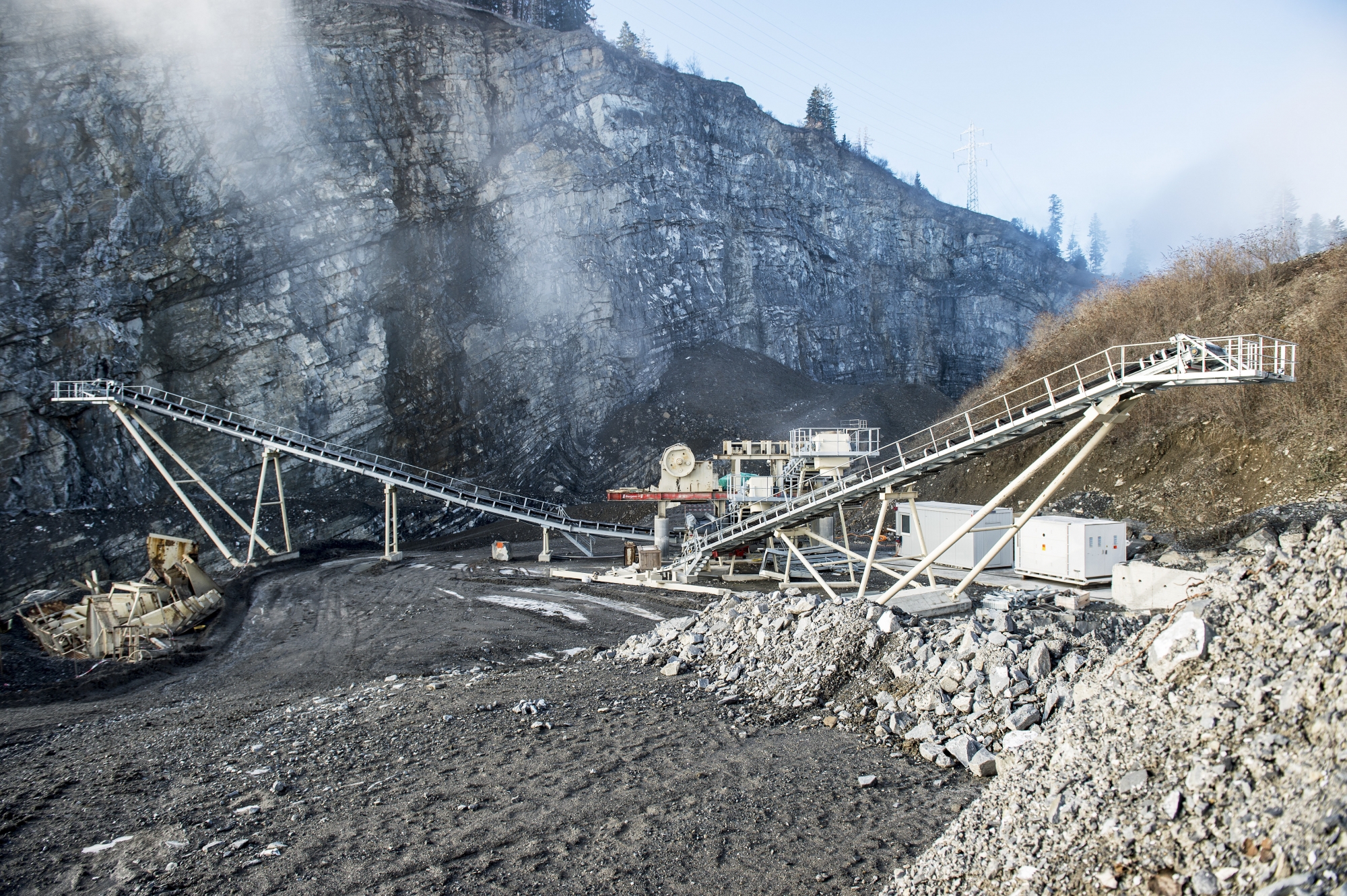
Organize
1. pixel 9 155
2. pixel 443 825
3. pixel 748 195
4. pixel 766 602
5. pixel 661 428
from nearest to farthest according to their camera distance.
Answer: pixel 443 825
pixel 766 602
pixel 9 155
pixel 661 428
pixel 748 195

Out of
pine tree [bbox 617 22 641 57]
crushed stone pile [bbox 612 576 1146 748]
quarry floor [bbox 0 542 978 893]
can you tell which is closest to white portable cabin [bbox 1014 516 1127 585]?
crushed stone pile [bbox 612 576 1146 748]

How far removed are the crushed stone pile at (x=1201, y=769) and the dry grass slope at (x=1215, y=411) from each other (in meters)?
20.3

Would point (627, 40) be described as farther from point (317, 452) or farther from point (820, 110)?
point (317, 452)

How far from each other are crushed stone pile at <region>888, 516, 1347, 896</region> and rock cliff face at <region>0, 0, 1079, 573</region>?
35.7m

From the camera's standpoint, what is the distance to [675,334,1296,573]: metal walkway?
1191 cm

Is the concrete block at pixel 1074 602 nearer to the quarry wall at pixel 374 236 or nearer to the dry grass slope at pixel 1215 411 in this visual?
the dry grass slope at pixel 1215 411

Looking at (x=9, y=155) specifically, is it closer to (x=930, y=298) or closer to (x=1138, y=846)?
(x=1138, y=846)

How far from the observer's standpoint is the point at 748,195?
178 ft

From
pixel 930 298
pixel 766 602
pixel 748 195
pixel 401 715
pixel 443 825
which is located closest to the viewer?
pixel 443 825

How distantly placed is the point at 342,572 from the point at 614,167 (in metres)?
32.7

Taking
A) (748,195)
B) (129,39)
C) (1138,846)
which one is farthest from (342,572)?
(748,195)

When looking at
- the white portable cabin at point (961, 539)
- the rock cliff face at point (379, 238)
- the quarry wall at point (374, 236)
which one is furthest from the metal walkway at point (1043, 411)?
the rock cliff face at point (379, 238)

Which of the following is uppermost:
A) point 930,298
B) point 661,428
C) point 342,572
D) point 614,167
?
point 614,167

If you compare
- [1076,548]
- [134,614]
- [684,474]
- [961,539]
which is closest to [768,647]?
[1076,548]
